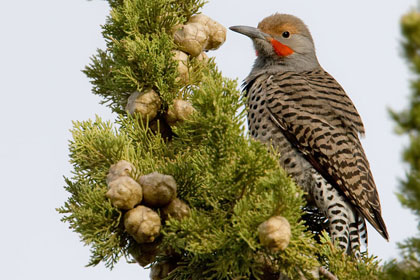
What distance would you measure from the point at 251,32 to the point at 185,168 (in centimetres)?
252

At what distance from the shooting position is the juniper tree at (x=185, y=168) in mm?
2600

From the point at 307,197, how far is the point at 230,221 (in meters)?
1.67

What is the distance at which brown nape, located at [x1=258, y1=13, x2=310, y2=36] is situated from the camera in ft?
17.7

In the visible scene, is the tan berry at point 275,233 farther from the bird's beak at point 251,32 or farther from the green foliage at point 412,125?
the bird's beak at point 251,32

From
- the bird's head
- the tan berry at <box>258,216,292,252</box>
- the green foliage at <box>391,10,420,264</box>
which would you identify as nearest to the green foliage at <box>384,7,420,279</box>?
the green foliage at <box>391,10,420,264</box>

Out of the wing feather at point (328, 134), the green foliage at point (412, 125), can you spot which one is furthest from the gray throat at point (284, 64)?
the green foliage at point (412, 125)

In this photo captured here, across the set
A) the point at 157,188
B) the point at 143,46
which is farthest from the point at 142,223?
the point at 143,46

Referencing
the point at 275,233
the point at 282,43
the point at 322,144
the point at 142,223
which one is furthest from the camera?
the point at 282,43

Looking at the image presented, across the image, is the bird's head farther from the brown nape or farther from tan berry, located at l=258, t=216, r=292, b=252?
tan berry, located at l=258, t=216, r=292, b=252

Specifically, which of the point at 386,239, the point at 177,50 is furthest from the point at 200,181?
the point at 386,239

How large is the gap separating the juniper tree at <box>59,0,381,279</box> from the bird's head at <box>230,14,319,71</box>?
5.20 ft

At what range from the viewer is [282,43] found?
5363mm

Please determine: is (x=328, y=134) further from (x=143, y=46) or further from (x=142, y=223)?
(x=142, y=223)

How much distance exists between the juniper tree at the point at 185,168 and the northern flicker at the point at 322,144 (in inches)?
34.9
